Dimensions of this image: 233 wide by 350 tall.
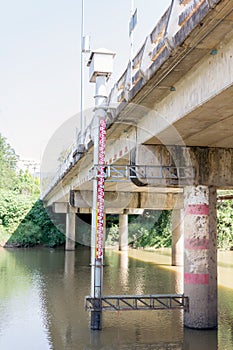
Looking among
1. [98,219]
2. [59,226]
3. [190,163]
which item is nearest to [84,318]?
[98,219]

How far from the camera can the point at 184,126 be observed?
10867mm

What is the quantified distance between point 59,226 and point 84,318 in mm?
34515

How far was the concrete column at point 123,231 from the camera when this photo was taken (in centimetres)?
3944

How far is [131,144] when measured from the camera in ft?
46.1

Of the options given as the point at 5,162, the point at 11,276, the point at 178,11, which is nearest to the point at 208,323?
the point at 178,11

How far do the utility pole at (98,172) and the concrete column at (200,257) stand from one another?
7.31 ft

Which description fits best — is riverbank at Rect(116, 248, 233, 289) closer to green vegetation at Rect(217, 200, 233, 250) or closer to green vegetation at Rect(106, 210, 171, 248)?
green vegetation at Rect(217, 200, 233, 250)

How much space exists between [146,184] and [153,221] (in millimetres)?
31071

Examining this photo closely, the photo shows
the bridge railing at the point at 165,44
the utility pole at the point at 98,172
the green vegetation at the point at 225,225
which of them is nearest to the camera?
the bridge railing at the point at 165,44

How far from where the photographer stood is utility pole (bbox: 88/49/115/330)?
1233 centimetres

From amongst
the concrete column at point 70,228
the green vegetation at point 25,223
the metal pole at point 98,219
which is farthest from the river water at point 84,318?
the green vegetation at point 25,223

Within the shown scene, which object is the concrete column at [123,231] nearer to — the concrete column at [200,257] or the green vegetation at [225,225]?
the green vegetation at [225,225]

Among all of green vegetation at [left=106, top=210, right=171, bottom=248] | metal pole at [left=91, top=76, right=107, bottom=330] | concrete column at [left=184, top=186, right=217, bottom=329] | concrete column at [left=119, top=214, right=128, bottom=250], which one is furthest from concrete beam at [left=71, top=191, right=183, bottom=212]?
metal pole at [left=91, top=76, right=107, bottom=330]

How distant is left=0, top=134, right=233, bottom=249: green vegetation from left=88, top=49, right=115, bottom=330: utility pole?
28.2 meters
